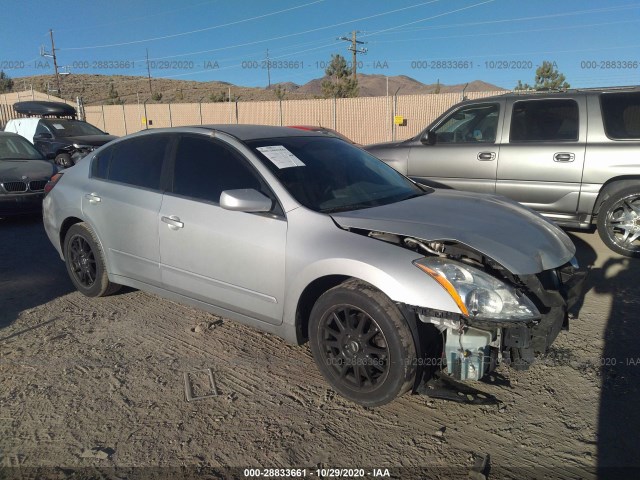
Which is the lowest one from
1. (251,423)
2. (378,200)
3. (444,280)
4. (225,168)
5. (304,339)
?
(251,423)

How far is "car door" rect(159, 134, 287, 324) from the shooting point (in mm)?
3277

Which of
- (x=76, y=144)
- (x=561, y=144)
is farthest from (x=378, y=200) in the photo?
(x=76, y=144)

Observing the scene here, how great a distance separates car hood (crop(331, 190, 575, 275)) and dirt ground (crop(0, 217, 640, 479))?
2.81ft

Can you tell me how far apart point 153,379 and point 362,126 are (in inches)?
873

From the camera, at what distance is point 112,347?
12.4 feet

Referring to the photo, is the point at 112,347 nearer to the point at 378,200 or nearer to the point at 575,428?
the point at 378,200

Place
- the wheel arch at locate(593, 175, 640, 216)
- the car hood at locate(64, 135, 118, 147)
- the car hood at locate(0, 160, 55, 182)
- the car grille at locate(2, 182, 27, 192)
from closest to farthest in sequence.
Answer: the wheel arch at locate(593, 175, 640, 216) → the car grille at locate(2, 182, 27, 192) → the car hood at locate(0, 160, 55, 182) → the car hood at locate(64, 135, 118, 147)

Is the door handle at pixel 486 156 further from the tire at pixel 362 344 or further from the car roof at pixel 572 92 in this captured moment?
the tire at pixel 362 344

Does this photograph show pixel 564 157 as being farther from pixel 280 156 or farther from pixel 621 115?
pixel 280 156

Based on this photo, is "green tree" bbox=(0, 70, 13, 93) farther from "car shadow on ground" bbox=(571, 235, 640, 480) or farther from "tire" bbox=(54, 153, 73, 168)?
"car shadow on ground" bbox=(571, 235, 640, 480)

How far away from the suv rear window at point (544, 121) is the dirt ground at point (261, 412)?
2.68 meters

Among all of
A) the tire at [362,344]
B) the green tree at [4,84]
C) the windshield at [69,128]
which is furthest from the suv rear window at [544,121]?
the green tree at [4,84]

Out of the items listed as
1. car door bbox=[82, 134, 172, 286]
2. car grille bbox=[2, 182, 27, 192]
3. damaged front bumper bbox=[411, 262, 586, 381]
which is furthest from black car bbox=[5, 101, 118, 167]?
damaged front bumper bbox=[411, 262, 586, 381]

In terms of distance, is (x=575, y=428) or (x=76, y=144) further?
(x=76, y=144)
